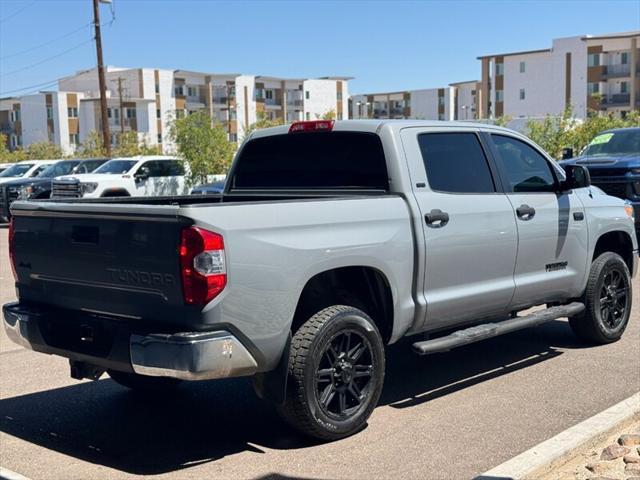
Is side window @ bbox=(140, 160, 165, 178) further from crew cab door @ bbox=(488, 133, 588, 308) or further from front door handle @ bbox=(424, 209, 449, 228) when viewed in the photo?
front door handle @ bbox=(424, 209, 449, 228)

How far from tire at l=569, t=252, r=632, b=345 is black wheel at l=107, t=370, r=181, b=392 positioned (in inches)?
148

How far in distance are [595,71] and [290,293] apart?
79.7 m

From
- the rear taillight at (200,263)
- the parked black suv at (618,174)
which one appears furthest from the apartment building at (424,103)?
the rear taillight at (200,263)

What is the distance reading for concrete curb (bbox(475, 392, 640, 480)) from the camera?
444 centimetres

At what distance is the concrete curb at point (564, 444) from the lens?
4.44 metres

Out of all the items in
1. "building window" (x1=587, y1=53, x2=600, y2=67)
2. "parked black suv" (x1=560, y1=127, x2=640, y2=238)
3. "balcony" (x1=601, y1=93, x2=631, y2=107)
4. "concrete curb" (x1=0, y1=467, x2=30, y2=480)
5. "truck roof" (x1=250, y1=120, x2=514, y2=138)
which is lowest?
"concrete curb" (x1=0, y1=467, x2=30, y2=480)

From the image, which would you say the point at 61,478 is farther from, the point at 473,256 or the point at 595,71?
the point at 595,71

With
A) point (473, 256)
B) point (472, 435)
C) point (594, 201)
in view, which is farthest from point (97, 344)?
point (594, 201)

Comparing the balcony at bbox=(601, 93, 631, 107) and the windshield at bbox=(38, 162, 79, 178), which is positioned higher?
the balcony at bbox=(601, 93, 631, 107)

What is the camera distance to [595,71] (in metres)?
78.2

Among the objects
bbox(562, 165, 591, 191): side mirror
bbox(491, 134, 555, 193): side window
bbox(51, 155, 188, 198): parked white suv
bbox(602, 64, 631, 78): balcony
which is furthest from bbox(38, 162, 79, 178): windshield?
bbox(602, 64, 631, 78): balcony

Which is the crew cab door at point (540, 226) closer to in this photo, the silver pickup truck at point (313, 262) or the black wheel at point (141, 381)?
the silver pickup truck at point (313, 262)

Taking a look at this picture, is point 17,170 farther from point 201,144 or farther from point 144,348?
point 144,348

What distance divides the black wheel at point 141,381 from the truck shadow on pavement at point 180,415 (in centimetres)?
8
